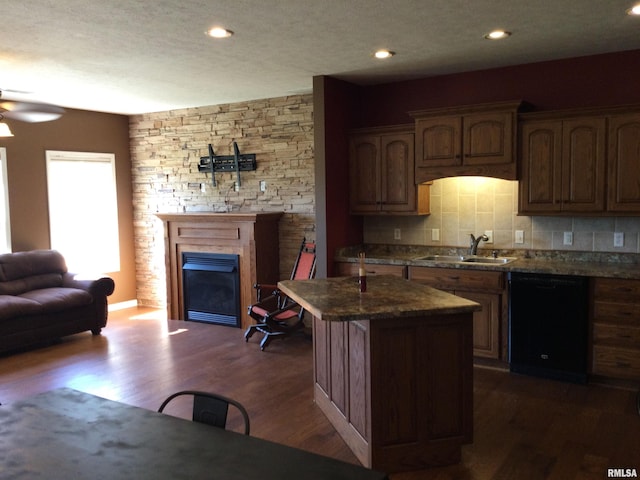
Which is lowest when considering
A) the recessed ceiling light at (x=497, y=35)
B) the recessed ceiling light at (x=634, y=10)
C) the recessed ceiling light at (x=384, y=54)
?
the recessed ceiling light at (x=634, y=10)

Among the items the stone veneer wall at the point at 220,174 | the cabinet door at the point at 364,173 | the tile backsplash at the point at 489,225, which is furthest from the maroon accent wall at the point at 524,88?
the stone veneer wall at the point at 220,174

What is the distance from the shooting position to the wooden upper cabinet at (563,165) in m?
4.43

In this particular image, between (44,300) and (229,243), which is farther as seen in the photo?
(229,243)

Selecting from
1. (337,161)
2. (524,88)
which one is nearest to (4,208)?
(337,161)

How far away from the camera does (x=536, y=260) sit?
16.0 ft

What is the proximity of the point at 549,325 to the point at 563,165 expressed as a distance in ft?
4.30

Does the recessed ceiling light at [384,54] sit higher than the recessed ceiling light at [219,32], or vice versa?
the recessed ceiling light at [384,54]

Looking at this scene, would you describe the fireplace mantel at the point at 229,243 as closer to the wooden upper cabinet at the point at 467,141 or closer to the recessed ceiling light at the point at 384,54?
the wooden upper cabinet at the point at 467,141

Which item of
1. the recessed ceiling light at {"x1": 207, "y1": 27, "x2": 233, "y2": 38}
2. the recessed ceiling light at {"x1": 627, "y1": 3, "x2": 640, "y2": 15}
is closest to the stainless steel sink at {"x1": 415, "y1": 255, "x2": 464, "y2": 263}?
the recessed ceiling light at {"x1": 627, "y1": 3, "x2": 640, "y2": 15}

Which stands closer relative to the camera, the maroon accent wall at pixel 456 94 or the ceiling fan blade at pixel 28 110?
the ceiling fan blade at pixel 28 110

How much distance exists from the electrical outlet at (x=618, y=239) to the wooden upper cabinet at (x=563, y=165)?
1.23 feet

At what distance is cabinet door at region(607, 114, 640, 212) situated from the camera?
14.1 feet

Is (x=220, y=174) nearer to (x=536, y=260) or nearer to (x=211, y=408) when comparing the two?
(x=536, y=260)

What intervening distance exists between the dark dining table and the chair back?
154 inches
